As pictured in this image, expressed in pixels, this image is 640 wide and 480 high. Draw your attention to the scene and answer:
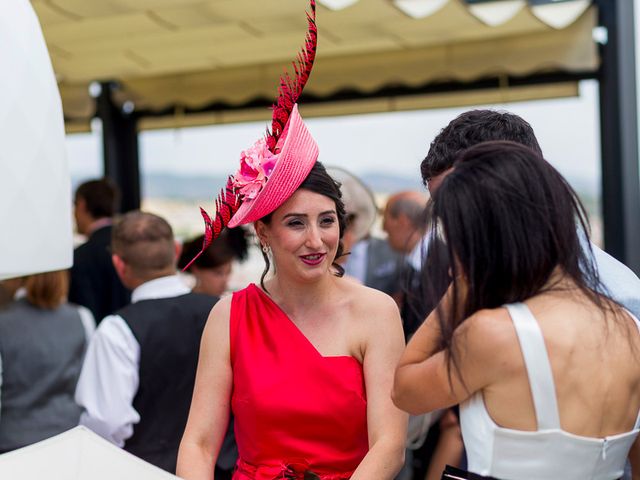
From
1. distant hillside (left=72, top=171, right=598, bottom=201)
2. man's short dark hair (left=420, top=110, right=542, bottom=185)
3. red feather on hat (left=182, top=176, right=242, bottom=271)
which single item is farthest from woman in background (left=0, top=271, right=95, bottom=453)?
distant hillside (left=72, top=171, right=598, bottom=201)

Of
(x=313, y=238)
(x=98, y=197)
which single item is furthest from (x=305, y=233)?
(x=98, y=197)

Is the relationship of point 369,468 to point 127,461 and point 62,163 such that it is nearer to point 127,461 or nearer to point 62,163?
point 127,461

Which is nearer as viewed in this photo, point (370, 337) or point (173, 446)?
point (370, 337)

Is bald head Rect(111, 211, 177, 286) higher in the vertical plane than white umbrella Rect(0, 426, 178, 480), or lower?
higher

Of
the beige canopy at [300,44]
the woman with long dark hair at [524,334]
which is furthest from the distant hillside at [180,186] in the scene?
the woman with long dark hair at [524,334]

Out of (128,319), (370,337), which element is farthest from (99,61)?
(370,337)

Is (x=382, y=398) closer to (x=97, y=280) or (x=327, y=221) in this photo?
(x=327, y=221)

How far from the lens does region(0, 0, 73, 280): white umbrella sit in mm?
798

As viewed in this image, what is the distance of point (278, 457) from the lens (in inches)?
64.4

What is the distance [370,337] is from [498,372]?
1.52 feet

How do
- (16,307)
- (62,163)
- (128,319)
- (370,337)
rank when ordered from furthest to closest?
(16,307) < (128,319) < (370,337) < (62,163)

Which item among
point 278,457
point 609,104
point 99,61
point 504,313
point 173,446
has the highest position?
point 99,61

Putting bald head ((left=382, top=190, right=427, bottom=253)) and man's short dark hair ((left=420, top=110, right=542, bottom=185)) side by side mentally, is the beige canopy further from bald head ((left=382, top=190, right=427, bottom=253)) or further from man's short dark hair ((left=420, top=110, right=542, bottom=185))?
man's short dark hair ((left=420, top=110, right=542, bottom=185))

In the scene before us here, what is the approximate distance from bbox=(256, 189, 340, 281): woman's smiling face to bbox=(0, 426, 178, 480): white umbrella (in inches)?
29.4
